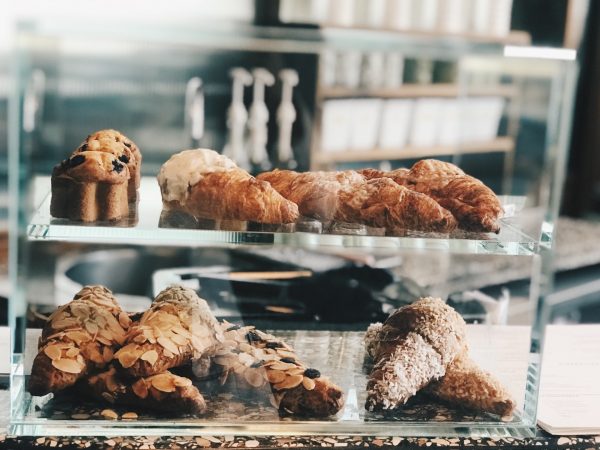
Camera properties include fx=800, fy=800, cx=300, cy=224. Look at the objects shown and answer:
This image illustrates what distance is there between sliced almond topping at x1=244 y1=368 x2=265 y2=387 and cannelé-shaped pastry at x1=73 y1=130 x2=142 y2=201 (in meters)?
0.26

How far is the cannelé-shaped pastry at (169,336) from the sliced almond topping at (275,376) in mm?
77

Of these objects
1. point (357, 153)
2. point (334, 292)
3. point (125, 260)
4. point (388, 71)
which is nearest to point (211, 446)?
point (334, 292)

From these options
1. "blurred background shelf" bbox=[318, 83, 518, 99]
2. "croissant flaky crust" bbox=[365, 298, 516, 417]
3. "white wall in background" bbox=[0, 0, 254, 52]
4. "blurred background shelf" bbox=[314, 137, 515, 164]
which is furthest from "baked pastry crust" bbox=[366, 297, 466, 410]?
"white wall in background" bbox=[0, 0, 254, 52]

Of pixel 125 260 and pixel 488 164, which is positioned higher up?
pixel 488 164

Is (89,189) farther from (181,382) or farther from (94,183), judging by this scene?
(181,382)

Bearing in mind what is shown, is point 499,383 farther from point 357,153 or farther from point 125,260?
point 357,153

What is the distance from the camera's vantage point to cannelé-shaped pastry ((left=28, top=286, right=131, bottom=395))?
943mm

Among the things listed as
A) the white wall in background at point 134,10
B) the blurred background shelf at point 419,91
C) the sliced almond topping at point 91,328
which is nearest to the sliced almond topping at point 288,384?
the sliced almond topping at point 91,328

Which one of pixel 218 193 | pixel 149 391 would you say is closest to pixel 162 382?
pixel 149 391

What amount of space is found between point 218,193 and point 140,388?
25 cm

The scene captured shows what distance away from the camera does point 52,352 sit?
37.4 inches

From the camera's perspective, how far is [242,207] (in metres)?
0.99

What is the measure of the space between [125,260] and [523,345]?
5.52 feet

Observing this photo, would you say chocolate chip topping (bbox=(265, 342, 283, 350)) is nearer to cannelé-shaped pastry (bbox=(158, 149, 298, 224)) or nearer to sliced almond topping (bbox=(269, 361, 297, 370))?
sliced almond topping (bbox=(269, 361, 297, 370))
